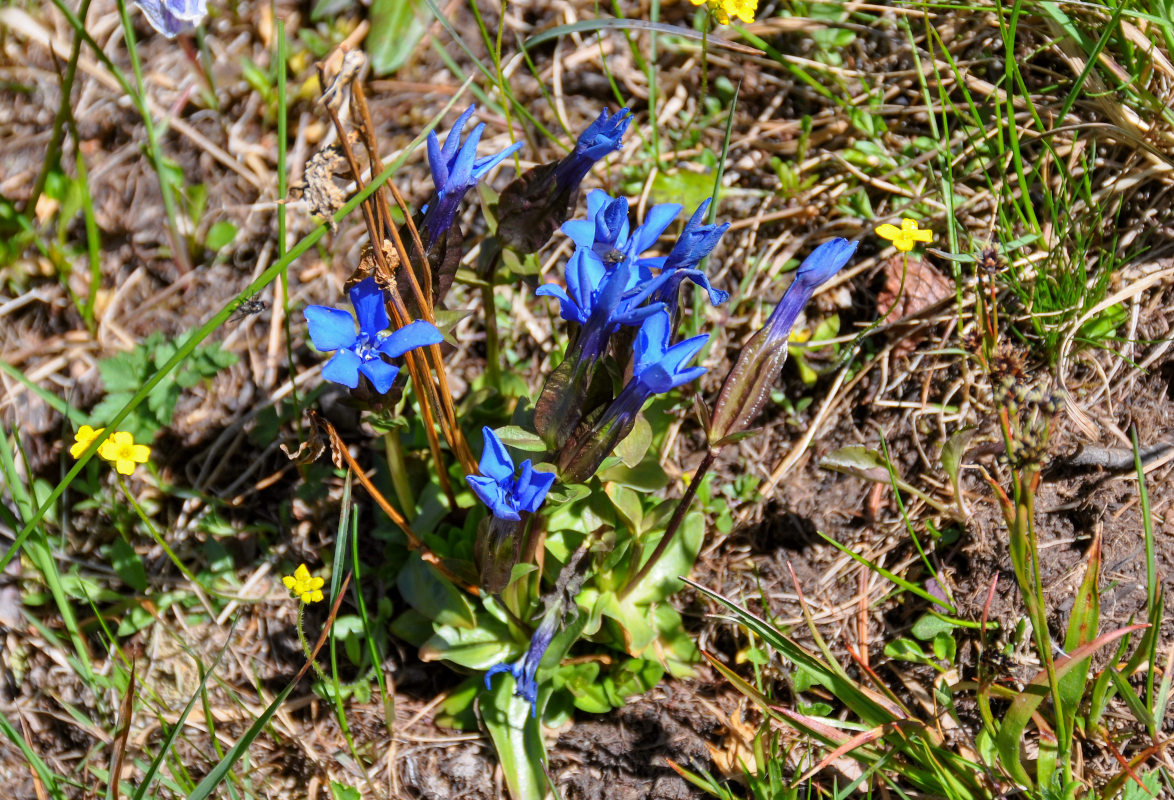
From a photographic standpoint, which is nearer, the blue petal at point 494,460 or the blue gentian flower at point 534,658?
the blue petal at point 494,460

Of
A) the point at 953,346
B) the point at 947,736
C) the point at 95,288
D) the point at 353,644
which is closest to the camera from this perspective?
the point at 947,736

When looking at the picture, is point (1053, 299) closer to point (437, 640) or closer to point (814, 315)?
point (814, 315)

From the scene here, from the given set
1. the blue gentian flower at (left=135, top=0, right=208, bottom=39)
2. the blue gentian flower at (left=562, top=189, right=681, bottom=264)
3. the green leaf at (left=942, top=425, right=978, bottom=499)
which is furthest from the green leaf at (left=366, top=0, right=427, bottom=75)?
the green leaf at (left=942, top=425, right=978, bottom=499)

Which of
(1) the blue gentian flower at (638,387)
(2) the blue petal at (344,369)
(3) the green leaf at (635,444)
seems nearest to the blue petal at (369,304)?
(2) the blue petal at (344,369)

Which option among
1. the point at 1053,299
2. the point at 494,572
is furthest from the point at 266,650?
the point at 1053,299

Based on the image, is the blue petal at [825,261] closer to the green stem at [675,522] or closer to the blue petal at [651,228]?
the blue petal at [651,228]
